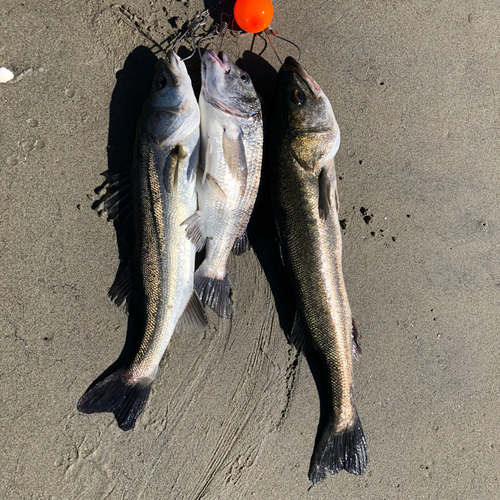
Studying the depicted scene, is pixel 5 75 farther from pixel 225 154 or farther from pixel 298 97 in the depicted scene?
pixel 298 97

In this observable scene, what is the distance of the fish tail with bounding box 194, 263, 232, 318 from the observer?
275cm

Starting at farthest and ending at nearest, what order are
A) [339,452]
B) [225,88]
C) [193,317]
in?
1. [339,452]
2. [193,317]
3. [225,88]

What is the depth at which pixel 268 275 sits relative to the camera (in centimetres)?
298

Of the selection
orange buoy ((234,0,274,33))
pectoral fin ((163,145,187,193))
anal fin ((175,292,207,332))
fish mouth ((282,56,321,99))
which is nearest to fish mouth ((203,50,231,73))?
orange buoy ((234,0,274,33))

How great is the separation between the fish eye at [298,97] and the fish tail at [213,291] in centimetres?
143

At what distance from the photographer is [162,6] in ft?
9.43

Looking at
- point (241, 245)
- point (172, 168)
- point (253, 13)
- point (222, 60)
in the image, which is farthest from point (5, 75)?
point (241, 245)

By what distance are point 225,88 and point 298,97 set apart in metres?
0.55

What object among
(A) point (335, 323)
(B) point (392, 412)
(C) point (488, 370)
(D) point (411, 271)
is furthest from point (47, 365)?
(C) point (488, 370)

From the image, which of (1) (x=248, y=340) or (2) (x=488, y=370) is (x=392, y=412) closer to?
(2) (x=488, y=370)

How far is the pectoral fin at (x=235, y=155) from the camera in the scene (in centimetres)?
258

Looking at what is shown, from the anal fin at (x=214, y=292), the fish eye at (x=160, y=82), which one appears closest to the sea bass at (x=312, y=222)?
the anal fin at (x=214, y=292)

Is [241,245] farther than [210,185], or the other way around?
[241,245]

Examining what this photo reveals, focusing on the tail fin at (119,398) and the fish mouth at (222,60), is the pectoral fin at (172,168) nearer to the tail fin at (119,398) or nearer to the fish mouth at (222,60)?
the fish mouth at (222,60)
